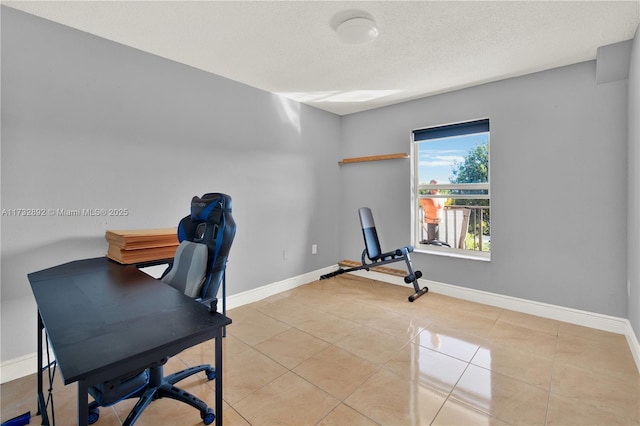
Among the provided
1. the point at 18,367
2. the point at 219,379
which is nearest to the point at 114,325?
the point at 219,379

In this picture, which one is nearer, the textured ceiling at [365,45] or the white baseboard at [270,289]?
the textured ceiling at [365,45]

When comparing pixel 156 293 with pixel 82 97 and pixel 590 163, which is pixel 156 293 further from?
pixel 590 163

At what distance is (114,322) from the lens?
1092 mm

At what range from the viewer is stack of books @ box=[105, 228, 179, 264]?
2055 mm

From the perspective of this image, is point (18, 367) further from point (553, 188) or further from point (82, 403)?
point (553, 188)

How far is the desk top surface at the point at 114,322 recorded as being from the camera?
86 centimetres

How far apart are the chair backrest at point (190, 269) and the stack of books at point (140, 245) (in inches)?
15.7

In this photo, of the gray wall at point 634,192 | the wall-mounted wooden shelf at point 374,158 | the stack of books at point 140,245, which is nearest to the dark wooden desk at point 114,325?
the stack of books at point 140,245

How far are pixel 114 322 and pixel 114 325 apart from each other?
0.03 metres

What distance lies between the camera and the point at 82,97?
88.7 inches

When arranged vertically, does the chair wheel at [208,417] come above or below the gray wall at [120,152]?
below

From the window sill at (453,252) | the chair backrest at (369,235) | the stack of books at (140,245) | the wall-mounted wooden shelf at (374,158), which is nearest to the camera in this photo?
the stack of books at (140,245)

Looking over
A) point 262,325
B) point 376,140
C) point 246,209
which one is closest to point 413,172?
point 376,140

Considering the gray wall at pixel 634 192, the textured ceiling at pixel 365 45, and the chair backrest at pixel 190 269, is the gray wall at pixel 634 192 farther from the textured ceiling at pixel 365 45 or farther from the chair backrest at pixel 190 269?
the chair backrest at pixel 190 269
